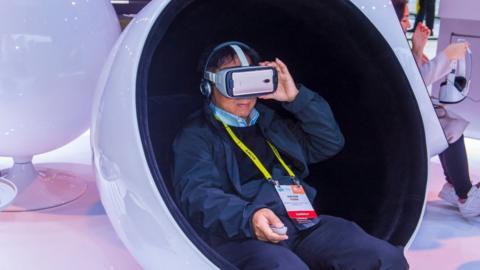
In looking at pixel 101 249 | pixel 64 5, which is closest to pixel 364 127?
pixel 101 249

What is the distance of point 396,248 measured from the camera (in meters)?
1.38

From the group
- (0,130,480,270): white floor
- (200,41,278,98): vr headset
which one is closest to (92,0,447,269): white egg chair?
(200,41,278,98): vr headset

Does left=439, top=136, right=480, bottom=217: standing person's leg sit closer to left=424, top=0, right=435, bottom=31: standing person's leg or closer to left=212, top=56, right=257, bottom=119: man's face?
left=212, top=56, right=257, bottom=119: man's face

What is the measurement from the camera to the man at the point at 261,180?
1341 millimetres

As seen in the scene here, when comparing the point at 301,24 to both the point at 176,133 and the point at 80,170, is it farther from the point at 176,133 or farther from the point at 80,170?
the point at 80,170

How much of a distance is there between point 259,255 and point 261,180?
0.25m

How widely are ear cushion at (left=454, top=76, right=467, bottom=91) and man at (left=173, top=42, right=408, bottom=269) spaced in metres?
0.70

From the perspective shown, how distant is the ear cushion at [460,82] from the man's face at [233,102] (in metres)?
0.87

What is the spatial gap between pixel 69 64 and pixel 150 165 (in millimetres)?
909

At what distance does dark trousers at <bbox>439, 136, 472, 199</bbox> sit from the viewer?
2.32 m

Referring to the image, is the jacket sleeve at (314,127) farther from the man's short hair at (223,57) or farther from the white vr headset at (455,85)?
the white vr headset at (455,85)

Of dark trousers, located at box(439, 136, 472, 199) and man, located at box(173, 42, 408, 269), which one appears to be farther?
dark trousers, located at box(439, 136, 472, 199)

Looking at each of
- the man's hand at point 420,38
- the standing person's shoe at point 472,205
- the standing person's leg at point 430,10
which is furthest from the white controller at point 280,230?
the standing person's leg at point 430,10

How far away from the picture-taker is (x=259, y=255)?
1312 millimetres
